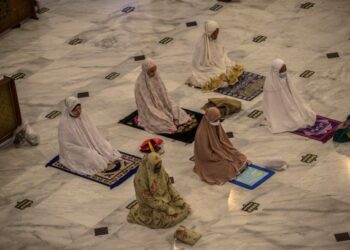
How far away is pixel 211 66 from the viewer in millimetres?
15898

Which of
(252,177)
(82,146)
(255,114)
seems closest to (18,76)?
(82,146)

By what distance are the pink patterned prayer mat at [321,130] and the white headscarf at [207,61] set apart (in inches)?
65.3

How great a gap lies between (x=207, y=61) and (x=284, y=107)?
1.56 meters

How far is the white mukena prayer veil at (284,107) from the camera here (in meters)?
14.7

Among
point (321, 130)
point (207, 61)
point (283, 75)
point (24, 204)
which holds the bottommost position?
point (24, 204)

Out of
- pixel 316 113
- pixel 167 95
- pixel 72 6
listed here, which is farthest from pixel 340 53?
pixel 72 6

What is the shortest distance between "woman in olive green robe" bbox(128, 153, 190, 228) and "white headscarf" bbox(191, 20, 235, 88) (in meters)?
2.90

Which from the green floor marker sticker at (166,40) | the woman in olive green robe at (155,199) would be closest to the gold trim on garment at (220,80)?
the green floor marker sticker at (166,40)

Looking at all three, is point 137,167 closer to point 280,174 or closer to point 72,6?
point 280,174

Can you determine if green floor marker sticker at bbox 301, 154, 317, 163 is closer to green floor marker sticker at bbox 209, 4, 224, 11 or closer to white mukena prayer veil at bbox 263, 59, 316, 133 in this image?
white mukena prayer veil at bbox 263, 59, 316, 133

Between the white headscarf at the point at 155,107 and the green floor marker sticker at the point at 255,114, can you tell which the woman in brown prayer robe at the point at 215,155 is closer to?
the white headscarf at the point at 155,107

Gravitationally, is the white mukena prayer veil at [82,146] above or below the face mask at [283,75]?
below

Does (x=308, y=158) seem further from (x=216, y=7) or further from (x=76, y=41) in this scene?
(x=76, y=41)

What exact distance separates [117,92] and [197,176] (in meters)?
2.41
